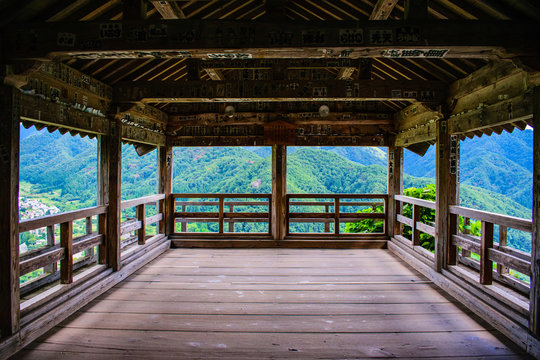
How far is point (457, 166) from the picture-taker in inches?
196

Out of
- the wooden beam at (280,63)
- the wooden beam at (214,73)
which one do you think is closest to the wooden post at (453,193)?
the wooden beam at (280,63)

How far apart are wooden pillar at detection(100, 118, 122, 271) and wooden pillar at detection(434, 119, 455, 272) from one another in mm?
5463

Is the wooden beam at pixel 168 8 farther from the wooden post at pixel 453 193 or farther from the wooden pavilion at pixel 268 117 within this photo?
the wooden post at pixel 453 193

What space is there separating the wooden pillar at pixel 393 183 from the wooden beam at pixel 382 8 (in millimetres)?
4172

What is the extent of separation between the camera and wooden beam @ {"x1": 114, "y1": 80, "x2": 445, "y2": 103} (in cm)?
454

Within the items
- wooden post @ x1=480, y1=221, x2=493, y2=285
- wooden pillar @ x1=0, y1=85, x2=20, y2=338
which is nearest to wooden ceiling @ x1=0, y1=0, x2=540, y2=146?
wooden pillar @ x1=0, y1=85, x2=20, y2=338

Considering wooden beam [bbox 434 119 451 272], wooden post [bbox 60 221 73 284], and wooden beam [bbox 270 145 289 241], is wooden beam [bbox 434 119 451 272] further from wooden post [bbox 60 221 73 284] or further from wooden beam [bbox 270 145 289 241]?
wooden post [bbox 60 221 73 284]

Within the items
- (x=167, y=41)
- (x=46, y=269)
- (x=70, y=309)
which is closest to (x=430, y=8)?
(x=167, y=41)

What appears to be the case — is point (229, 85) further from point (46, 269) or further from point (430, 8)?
point (46, 269)

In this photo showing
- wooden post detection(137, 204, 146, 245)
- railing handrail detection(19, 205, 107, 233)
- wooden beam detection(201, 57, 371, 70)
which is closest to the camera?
railing handrail detection(19, 205, 107, 233)

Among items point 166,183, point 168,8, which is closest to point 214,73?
point 168,8

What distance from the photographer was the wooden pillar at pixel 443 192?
491cm

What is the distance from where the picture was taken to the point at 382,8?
350cm

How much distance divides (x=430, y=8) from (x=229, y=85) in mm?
2880
